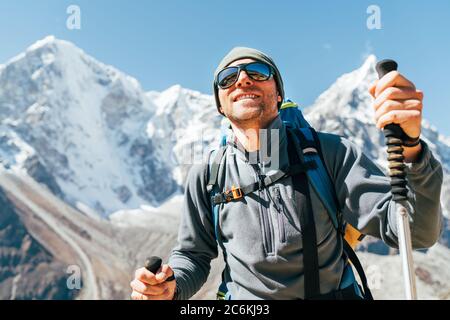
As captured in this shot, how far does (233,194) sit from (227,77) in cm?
122

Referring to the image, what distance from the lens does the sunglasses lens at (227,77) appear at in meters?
4.43

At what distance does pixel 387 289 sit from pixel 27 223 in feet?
334

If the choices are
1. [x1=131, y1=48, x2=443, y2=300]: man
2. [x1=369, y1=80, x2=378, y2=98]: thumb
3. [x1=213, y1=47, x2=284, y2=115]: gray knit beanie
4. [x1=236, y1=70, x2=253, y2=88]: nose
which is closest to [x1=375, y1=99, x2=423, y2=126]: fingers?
[x1=131, y1=48, x2=443, y2=300]: man

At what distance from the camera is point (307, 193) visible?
386 cm

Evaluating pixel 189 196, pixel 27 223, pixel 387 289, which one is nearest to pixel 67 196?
pixel 27 223

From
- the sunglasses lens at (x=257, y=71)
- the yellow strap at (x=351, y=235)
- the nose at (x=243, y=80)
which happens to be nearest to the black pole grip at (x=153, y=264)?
the yellow strap at (x=351, y=235)

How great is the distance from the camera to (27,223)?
424 feet

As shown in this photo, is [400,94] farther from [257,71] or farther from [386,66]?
[257,71]

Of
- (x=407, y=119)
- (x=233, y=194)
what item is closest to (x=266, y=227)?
(x=233, y=194)

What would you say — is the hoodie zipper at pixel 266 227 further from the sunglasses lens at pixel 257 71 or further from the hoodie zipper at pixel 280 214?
the sunglasses lens at pixel 257 71

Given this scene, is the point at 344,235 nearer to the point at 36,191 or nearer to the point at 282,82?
the point at 282,82

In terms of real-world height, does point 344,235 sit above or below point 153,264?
→ above

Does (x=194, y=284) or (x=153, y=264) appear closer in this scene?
(x=153, y=264)
